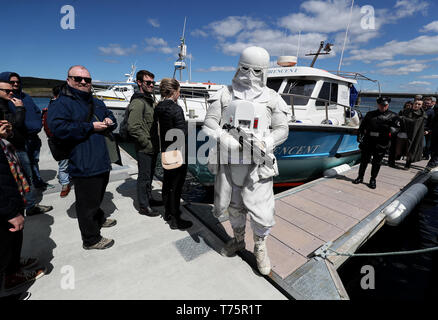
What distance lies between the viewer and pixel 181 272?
189cm

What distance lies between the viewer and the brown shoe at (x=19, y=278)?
1.65 metres

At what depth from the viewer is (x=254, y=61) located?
1.58m

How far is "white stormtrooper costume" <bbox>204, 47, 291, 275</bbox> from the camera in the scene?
5.36 ft

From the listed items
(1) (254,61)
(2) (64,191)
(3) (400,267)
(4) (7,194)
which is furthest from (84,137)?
(3) (400,267)

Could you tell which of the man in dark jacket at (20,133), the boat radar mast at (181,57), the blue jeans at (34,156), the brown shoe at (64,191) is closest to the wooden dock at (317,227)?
the man in dark jacket at (20,133)

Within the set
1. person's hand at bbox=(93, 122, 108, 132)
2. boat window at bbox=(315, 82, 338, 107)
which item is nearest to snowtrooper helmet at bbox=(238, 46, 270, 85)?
person's hand at bbox=(93, 122, 108, 132)

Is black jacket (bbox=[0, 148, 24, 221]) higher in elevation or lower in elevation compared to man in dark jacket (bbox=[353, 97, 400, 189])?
lower

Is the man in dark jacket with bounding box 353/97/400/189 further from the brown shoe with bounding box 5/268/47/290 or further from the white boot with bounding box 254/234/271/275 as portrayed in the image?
the brown shoe with bounding box 5/268/47/290

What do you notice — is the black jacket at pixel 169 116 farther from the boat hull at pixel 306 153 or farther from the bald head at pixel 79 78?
the boat hull at pixel 306 153

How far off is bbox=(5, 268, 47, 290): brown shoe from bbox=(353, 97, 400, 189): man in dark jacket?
517cm

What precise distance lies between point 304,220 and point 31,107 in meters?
4.05
